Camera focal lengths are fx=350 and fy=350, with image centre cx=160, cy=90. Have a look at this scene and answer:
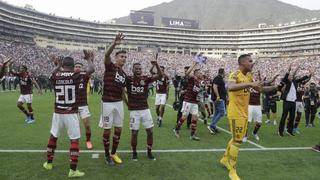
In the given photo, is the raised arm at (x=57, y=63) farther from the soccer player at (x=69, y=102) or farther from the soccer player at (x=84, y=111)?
the soccer player at (x=84, y=111)

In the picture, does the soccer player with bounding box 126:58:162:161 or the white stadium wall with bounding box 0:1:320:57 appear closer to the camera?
the soccer player with bounding box 126:58:162:161

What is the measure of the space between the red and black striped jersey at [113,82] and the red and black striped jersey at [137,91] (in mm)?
297

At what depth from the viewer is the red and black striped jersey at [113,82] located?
748 centimetres

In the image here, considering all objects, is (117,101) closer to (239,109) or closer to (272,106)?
(239,109)

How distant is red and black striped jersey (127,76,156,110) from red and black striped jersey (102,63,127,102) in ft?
0.97

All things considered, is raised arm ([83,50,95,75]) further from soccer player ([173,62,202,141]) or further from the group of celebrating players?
soccer player ([173,62,202,141])

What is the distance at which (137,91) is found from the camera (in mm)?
7934

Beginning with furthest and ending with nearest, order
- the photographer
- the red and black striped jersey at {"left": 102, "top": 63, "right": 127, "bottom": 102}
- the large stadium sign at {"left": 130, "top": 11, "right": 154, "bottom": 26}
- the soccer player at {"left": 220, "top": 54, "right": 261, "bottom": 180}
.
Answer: the large stadium sign at {"left": 130, "top": 11, "right": 154, "bottom": 26}, the photographer, the red and black striped jersey at {"left": 102, "top": 63, "right": 127, "bottom": 102}, the soccer player at {"left": 220, "top": 54, "right": 261, "bottom": 180}

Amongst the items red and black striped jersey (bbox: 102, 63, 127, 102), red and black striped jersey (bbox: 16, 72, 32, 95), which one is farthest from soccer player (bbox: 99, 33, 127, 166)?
red and black striped jersey (bbox: 16, 72, 32, 95)

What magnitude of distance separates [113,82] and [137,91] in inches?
25.9

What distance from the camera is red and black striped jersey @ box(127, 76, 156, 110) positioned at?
7895 mm

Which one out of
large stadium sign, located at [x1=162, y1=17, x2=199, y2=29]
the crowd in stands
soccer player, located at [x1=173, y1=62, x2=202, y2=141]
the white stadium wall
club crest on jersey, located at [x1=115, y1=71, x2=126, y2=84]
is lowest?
soccer player, located at [x1=173, y1=62, x2=202, y2=141]

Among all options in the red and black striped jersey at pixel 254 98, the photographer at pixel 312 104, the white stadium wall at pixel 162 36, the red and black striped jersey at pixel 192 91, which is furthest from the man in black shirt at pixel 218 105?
the white stadium wall at pixel 162 36

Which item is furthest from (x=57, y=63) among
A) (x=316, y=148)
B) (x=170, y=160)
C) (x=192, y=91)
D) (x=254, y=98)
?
(x=316, y=148)
